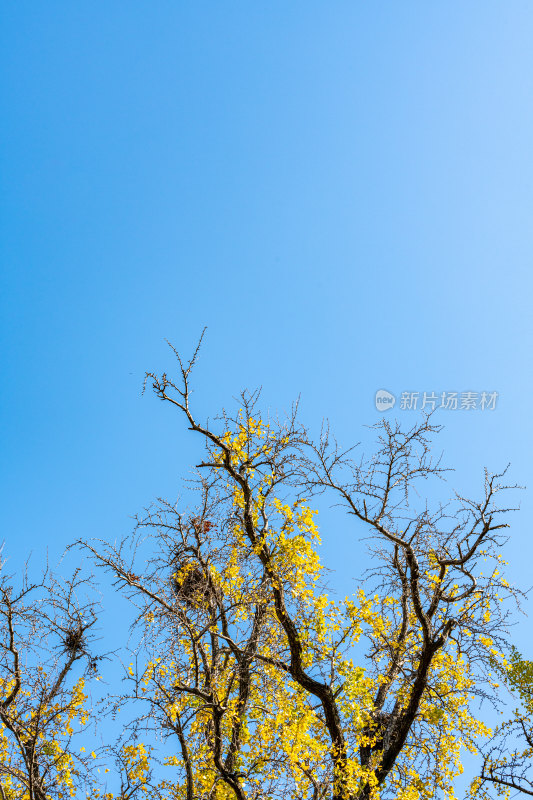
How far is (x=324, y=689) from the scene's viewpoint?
838cm

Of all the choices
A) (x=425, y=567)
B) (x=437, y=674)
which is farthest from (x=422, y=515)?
(x=437, y=674)

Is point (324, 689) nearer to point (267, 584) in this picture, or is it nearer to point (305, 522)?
point (267, 584)

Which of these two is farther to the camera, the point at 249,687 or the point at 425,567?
the point at 249,687

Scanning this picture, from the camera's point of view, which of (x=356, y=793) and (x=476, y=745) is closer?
(x=356, y=793)

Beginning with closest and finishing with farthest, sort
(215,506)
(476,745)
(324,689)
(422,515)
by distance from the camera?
1. (422,515)
2. (215,506)
3. (324,689)
4. (476,745)

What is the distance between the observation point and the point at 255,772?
8.27 metres

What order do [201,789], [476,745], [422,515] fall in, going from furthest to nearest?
[476,745]
[201,789]
[422,515]

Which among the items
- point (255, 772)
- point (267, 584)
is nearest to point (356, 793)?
point (255, 772)

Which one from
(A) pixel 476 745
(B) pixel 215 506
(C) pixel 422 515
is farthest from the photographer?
(A) pixel 476 745

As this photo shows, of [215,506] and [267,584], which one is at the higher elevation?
[215,506]

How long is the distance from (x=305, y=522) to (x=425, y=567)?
1.87 m

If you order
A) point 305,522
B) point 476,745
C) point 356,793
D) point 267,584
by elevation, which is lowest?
point 356,793

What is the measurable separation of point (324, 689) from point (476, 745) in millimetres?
3405

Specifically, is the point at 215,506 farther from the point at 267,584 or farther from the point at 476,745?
the point at 476,745
